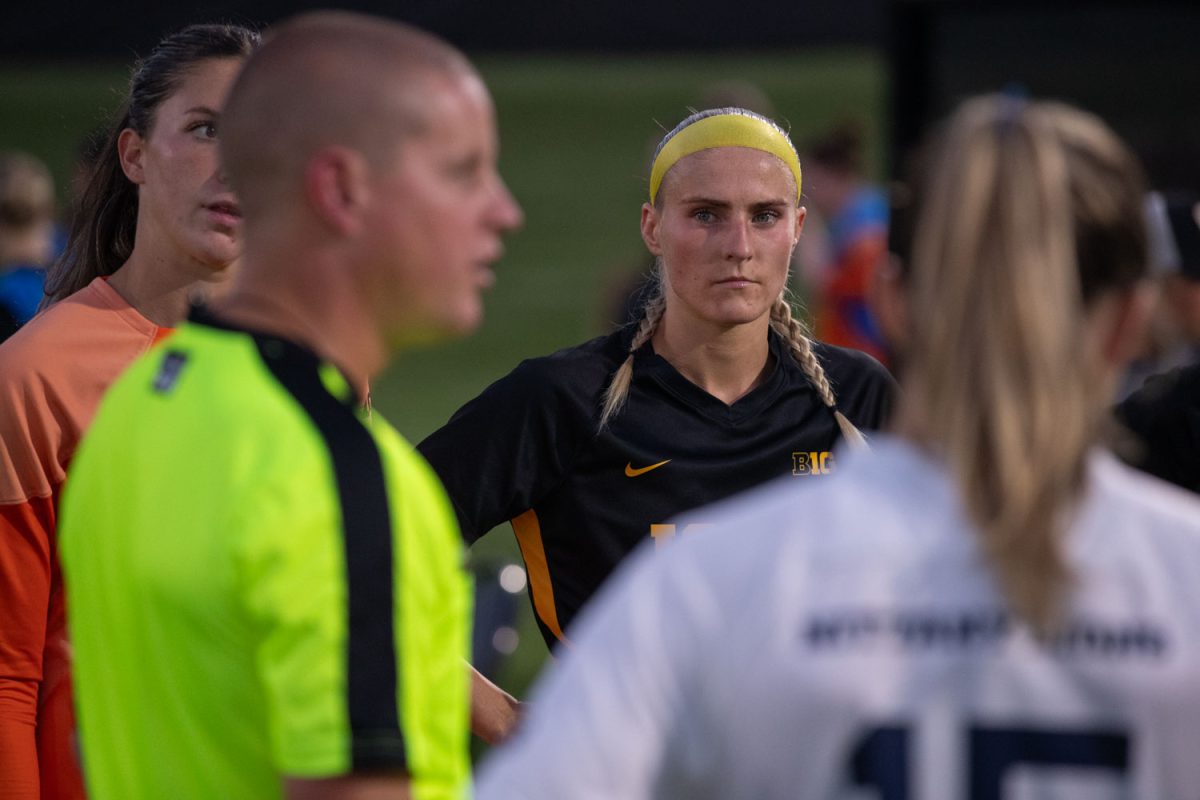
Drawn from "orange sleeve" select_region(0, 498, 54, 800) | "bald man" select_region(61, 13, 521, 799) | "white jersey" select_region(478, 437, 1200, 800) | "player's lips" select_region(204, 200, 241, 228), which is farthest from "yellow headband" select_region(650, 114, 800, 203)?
"white jersey" select_region(478, 437, 1200, 800)

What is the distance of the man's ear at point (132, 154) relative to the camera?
10.0ft

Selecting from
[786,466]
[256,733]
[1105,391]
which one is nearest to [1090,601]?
[1105,391]

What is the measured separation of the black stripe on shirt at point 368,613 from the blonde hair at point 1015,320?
1.77ft

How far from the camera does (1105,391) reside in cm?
156

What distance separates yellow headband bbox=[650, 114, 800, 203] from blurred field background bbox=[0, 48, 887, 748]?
37.5ft

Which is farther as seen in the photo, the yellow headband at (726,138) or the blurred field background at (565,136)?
the blurred field background at (565,136)

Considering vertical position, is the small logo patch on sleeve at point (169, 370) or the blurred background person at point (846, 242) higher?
the blurred background person at point (846, 242)

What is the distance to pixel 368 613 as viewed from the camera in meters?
1.66

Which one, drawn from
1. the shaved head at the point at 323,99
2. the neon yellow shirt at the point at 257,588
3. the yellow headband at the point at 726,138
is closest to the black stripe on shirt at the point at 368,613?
the neon yellow shirt at the point at 257,588

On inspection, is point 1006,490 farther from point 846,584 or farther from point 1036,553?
point 846,584

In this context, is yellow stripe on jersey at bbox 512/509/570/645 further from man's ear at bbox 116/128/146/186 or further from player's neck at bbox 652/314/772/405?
man's ear at bbox 116/128/146/186

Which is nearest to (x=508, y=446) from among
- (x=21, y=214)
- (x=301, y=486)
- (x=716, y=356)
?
(x=716, y=356)

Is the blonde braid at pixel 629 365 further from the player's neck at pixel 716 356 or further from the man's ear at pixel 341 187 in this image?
the man's ear at pixel 341 187

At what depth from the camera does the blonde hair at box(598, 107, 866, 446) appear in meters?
3.45
